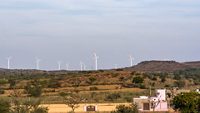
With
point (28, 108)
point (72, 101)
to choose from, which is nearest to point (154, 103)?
point (72, 101)

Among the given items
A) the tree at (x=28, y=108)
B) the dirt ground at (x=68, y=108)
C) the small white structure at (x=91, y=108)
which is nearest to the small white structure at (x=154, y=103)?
the dirt ground at (x=68, y=108)

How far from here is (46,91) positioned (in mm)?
133750

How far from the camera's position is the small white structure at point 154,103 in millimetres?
100625

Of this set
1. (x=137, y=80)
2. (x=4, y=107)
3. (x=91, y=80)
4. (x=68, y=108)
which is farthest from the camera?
(x=91, y=80)

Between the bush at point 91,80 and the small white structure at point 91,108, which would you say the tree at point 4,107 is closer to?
the small white structure at point 91,108

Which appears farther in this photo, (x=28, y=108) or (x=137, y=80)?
(x=137, y=80)

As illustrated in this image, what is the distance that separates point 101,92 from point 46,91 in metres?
14.2

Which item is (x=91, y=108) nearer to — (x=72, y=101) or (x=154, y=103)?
(x=72, y=101)

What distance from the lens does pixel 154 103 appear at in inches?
3984

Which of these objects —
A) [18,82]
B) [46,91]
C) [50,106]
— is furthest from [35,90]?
[18,82]

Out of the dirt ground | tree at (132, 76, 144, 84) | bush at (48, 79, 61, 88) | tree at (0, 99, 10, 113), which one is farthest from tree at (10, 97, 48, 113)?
tree at (132, 76, 144, 84)

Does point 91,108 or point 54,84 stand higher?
point 54,84

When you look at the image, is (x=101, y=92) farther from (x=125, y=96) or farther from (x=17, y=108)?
(x=17, y=108)

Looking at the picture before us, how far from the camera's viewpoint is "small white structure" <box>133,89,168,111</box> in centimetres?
10062
